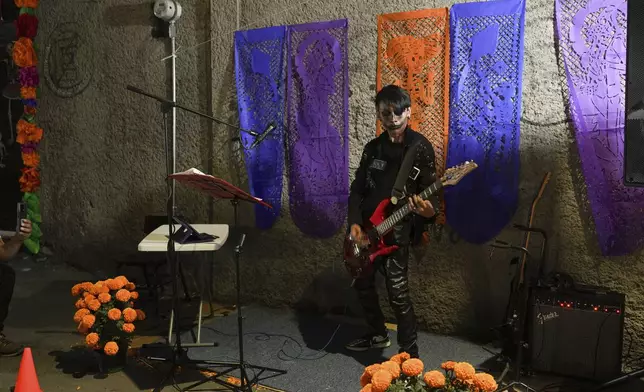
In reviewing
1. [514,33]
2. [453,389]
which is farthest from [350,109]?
[453,389]

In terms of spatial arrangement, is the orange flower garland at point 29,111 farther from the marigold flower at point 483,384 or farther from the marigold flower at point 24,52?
the marigold flower at point 483,384

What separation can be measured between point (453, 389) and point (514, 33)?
2.94 meters

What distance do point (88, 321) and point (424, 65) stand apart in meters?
3.14

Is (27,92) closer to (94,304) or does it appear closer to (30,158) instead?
(30,158)

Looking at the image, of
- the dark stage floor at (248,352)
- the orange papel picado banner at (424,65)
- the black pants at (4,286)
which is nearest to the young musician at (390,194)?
the dark stage floor at (248,352)

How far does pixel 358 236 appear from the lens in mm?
3939

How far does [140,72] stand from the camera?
6.02 metres

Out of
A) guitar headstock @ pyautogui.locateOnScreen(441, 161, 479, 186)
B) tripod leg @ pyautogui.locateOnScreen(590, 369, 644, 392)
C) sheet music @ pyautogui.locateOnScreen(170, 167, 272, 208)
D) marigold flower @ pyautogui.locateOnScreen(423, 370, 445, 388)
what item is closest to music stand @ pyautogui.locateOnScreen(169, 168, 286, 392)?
sheet music @ pyautogui.locateOnScreen(170, 167, 272, 208)

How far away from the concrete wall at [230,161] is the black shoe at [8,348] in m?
1.89

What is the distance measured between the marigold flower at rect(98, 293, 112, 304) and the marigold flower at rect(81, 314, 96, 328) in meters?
0.13

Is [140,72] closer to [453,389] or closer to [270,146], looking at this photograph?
[270,146]

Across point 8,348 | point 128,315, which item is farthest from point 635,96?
point 8,348

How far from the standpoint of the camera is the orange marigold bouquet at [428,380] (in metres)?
2.11

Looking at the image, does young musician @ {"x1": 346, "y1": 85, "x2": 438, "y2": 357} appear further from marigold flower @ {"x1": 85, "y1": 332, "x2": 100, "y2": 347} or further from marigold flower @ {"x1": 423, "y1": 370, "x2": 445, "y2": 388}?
marigold flower @ {"x1": 85, "y1": 332, "x2": 100, "y2": 347}
